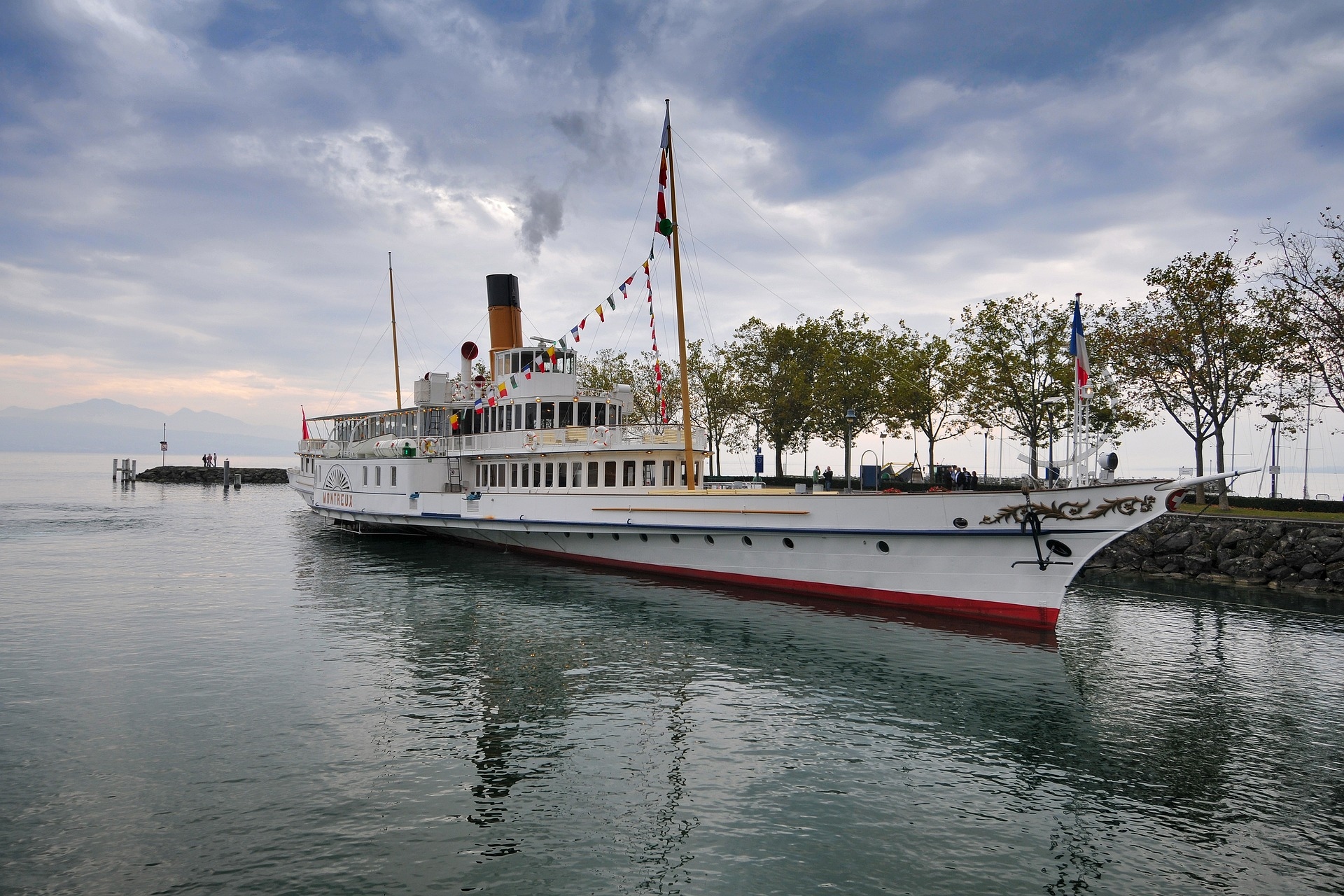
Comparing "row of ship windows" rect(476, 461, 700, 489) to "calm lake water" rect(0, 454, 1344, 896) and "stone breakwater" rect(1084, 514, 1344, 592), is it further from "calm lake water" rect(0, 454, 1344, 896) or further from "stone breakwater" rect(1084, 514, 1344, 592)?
"stone breakwater" rect(1084, 514, 1344, 592)

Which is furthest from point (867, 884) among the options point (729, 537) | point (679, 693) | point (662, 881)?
point (729, 537)

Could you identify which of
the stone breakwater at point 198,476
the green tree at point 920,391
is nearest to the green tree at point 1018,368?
the green tree at point 920,391

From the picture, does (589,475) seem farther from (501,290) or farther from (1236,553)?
(1236,553)

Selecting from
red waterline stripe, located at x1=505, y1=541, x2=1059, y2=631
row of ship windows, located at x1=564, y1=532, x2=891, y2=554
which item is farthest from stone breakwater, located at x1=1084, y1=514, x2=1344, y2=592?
row of ship windows, located at x1=564, y1=532, x2=891, y2=554

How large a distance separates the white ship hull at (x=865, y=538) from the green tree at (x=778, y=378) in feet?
85.3

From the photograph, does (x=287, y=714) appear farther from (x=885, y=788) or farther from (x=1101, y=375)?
(x=1101, y=375)

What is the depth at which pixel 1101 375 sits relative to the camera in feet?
128

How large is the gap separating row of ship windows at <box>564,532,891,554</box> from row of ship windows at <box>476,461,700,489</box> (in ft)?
5.84

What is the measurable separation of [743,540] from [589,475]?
7121mm

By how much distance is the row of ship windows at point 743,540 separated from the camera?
20141 millimetres

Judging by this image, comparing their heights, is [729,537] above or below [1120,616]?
above

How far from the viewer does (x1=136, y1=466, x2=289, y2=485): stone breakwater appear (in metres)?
95.6

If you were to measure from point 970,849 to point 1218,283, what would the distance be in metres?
34.6

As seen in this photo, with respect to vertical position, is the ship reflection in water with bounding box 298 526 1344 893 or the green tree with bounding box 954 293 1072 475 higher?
the green tree with bounding box 954 293 1072 475
